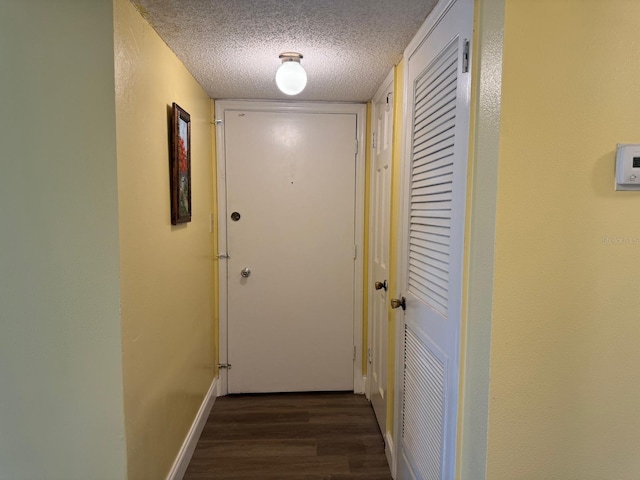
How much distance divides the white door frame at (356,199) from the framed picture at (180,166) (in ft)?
1.95

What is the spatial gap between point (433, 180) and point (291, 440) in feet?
5.52

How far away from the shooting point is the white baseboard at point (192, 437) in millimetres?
1793

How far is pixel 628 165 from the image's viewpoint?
0.95m

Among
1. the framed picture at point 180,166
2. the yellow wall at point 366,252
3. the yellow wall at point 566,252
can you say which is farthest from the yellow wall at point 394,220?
the framed picture at point 180,166

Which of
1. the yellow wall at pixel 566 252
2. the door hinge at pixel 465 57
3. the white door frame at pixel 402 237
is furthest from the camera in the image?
the white door frame at pixel 402 237

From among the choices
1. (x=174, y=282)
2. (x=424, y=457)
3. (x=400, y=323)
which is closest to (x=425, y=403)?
(x=424, y=457)

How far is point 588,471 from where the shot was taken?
1046mm

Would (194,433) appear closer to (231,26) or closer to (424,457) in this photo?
(424,457)

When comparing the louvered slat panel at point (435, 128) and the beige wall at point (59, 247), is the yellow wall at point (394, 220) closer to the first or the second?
the louvered slat panel at point (435, 128)

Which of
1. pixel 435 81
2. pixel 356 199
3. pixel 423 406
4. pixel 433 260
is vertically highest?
pixel 435 81

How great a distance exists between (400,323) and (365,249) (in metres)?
0.94

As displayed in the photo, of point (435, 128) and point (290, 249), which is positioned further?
point (290, 249)

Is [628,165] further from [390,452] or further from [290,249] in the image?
[290,249]

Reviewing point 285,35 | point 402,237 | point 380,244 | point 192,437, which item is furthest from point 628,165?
point 192,437
